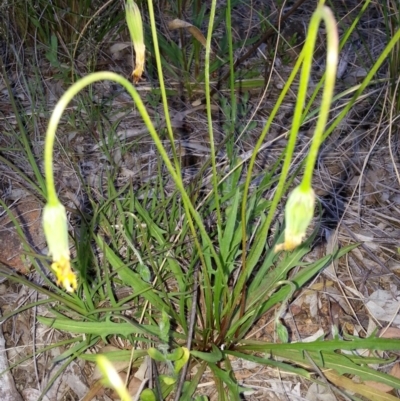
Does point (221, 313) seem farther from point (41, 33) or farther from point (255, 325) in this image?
point (41, 33)

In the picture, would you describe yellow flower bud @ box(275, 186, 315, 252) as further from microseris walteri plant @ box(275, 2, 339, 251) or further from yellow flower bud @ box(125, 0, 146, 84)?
yellow flower bud @ box(125, 0, 146, 84)

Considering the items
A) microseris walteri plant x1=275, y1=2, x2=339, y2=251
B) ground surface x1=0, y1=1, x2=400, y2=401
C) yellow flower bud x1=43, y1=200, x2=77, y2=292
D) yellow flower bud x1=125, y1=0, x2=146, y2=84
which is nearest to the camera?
A: microseris walteri plant x1=275, y1=2, x2=339, y2=251

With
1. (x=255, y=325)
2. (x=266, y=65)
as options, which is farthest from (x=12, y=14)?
(x=255, y=325)

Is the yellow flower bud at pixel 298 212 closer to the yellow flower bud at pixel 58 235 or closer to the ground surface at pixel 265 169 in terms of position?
the yellow flower bud at pixel 58 235

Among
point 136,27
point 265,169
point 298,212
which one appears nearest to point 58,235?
point 298,212

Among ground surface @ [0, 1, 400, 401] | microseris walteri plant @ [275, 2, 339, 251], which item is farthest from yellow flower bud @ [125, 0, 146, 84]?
ground surface @ [0, 1, 400, 401]

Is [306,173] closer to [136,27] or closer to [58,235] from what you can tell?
[58,235]

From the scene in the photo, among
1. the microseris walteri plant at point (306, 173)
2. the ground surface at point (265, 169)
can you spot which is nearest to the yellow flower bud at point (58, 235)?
the microseris walteri plant at point (306, 173)
